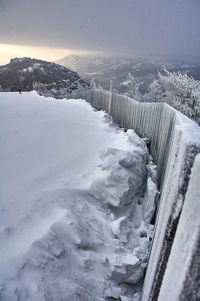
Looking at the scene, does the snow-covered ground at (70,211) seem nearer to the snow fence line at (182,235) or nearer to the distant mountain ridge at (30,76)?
the snow fence line at (182,235)

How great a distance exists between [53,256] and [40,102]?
177 inches

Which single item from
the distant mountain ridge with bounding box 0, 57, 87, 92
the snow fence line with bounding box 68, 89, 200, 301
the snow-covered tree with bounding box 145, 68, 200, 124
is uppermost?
the snow fence line with bounding box 68, 89, 200, 301

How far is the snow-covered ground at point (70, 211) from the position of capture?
2.94m

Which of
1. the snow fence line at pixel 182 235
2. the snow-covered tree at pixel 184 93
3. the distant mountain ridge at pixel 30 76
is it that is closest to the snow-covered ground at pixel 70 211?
the snow fence line at pixel 182 235

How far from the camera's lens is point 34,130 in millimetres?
5188

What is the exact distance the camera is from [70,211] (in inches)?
141

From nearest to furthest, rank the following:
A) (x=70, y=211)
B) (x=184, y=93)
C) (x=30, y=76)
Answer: (x=70, y=211) < (x=184, y=93) < (x=30, y=76)

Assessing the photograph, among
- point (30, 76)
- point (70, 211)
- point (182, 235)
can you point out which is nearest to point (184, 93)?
point (70, 211)

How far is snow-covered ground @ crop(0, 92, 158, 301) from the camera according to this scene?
9.63 feet

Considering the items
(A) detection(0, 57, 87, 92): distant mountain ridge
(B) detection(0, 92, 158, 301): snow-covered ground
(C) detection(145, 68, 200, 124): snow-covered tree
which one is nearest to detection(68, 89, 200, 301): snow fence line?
(B) detection(0, 92, 158, 301): snow-covered ground

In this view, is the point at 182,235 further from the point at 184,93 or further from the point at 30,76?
the point at 30,76

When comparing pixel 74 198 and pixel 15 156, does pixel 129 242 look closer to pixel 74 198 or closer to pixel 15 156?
pixel 74 198

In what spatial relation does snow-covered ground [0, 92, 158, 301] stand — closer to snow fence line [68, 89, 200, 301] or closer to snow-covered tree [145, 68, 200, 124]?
snow fence line [68, 89, 200, 301]

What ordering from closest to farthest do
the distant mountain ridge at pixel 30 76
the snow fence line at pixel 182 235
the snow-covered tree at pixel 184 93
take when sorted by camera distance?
the snow fence line at pixel 182 235, the snow-covered tree at pixel 184 93, the distant mountain ridge at pixel 30 76
